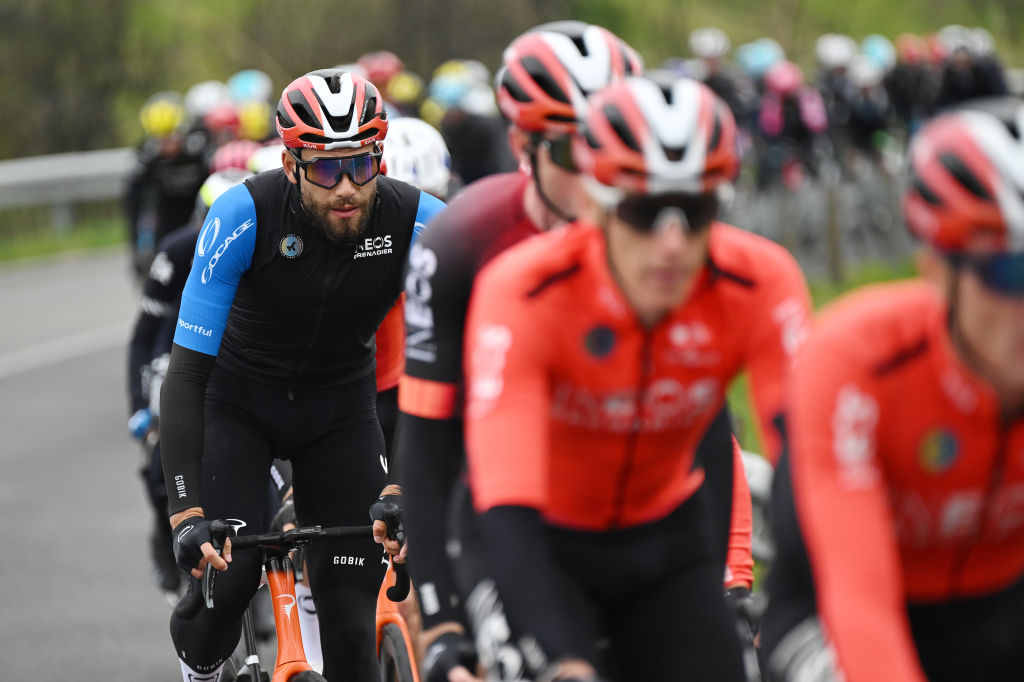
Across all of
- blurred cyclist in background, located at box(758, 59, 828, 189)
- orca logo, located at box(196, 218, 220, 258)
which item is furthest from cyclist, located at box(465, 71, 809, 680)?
blurred cyclist in background, located at box(758, 59, 828, 189)

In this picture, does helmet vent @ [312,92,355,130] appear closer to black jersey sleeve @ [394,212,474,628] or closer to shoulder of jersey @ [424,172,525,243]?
shoulder of jersey @ [424,172,525,243]

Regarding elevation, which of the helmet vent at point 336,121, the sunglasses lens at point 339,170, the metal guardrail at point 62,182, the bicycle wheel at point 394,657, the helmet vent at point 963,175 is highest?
the helmet vent at point 963,175

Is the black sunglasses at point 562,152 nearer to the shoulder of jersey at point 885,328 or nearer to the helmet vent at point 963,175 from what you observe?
the shoulder of jersey at point 885,328

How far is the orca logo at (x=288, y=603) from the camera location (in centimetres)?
571

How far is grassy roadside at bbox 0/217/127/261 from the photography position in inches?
997

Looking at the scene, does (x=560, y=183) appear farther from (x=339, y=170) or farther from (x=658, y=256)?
(x=339, y=170)

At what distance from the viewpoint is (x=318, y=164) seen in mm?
5496

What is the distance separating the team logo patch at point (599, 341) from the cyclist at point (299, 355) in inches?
76.9

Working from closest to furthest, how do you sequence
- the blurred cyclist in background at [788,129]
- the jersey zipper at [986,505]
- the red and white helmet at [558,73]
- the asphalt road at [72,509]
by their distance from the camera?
1. the jersey zipper at [986,505]
2. the red and white helmet at [558,73]
3. the asphalt road at [72,509]
4. the blurred cyclist in background at [788,129]

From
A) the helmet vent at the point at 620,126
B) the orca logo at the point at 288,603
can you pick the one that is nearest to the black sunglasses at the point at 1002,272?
the helmet vent at the point at 620,126

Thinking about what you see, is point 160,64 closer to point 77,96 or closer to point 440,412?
point 77,96

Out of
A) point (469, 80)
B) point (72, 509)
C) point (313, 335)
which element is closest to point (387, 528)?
point (313, 335)

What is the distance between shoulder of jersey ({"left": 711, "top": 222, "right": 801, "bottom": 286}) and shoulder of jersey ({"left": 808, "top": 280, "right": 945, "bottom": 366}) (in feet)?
1.95

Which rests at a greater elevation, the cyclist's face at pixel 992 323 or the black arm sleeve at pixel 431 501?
the cyclist's face at pixel 992 323
